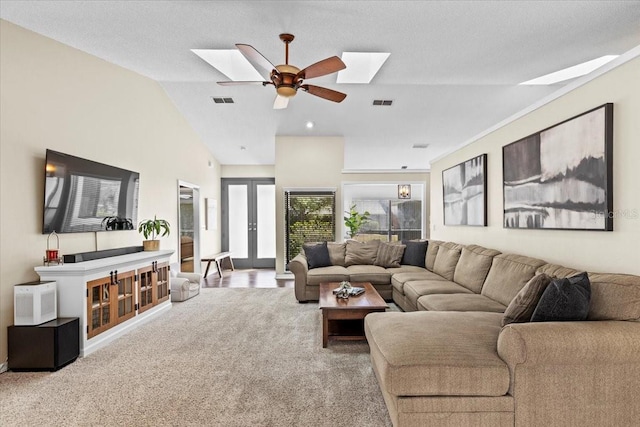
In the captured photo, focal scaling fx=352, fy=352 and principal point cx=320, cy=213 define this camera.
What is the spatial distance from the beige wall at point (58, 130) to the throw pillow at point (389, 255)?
3.65m

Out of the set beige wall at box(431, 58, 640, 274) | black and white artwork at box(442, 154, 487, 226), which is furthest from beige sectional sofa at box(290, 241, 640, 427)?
black and white artwork at box(442, 154, 487, 226)

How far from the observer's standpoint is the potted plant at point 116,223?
432cm

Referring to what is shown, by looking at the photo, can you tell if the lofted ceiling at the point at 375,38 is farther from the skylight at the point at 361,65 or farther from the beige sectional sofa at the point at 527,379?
the beige sectional sofa at the point at 527,379

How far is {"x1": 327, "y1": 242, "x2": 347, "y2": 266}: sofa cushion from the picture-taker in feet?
18.8

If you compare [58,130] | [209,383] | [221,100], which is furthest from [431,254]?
[58,130]

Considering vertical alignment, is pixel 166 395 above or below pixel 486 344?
below

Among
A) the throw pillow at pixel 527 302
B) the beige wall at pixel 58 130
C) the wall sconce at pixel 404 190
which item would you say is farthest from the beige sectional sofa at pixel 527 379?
the wall sconce at pixel 404 190

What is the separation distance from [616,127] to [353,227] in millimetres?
5723

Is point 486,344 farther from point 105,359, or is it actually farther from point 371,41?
point 105,359

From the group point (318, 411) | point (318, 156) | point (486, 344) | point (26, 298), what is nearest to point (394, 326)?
point (486, 344)

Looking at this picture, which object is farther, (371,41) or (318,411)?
(371,41)

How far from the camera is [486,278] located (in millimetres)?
3664

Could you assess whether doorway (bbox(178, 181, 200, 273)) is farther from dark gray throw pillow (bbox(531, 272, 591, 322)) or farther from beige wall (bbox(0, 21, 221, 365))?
dark gray throw pillow (bbox(531, 272, 591, 322))

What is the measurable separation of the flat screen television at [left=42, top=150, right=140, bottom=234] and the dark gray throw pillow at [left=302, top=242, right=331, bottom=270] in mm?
2576
